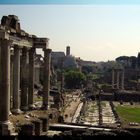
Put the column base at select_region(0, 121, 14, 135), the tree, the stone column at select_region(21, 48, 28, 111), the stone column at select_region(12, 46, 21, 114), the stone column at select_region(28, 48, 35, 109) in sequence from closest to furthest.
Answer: the column base at select_region(0, 121, 14, 135)
the stone column at select_region(12, 46, 21, 114)
the stone column at select_region(21, 48, 28, 111)
the stone column at select_region(28, 48, 35, 109)
the tree

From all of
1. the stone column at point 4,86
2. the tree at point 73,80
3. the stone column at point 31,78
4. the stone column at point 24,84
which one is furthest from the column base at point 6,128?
the tree at point 73,80

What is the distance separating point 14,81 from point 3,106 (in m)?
5.03

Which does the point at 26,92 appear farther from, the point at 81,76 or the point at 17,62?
the point at 81,76

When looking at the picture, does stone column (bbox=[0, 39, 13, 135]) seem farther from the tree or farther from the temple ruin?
the tree

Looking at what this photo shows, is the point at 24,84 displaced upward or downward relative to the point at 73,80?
upward

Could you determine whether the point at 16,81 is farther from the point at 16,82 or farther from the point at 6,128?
the point at 6,128

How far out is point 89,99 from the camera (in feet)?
243

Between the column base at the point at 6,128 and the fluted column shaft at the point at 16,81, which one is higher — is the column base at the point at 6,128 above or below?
below

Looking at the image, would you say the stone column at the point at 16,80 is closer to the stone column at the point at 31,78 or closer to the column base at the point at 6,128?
the stone column at the point at 31,78

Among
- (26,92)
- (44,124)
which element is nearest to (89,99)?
(26,92)

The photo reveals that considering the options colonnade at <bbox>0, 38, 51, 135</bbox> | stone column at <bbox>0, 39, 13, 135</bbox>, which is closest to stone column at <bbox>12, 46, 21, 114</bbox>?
colonnade at <bbox>0, 38, 51, 135</bbox>

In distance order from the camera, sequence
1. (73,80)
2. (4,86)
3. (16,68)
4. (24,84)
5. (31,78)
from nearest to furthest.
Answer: (4,86)
(16,68)
(24,84)
(31,78)
(73,80)

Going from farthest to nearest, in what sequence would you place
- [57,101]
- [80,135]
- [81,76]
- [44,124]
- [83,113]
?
[81,76] → [83,113] → [57,101] → [44,124] → [80,135]

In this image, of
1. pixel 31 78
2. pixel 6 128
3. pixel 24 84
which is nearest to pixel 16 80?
pixel 24 84
